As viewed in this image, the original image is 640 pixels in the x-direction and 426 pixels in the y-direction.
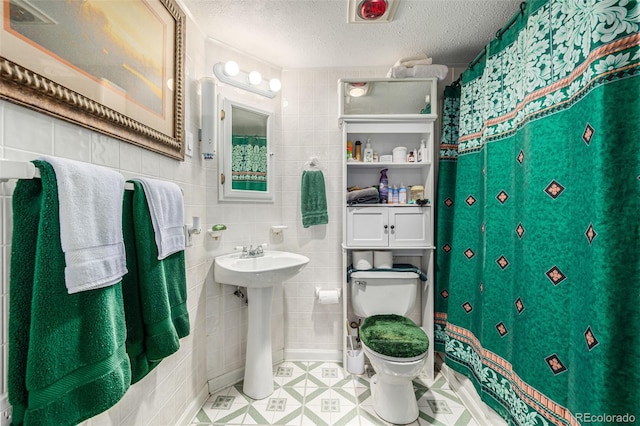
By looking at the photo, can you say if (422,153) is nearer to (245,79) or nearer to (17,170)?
(245,79)

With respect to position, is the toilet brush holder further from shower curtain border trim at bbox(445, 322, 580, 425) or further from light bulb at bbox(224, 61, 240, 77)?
light bulb at bbox(224, 61, 240, 77)

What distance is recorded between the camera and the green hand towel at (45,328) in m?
0.52

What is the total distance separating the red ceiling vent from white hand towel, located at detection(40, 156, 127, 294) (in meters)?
1.39

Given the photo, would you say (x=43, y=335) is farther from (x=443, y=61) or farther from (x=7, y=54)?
(x=443, y=61)

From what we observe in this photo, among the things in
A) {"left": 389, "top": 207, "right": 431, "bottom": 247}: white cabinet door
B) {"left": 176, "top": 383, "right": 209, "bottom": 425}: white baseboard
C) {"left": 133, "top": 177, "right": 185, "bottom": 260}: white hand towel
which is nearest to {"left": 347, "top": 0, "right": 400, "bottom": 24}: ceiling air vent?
{"left": 389, "top": 207, "right": 431, "bottom": 247}: white cabinet door

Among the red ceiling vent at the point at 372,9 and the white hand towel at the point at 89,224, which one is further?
Answer: the red ceiling vent at the point at 372,9

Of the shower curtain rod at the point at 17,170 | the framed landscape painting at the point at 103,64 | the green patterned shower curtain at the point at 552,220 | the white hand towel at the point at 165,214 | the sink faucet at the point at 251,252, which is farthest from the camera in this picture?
the sink faucet at the point at 251,252

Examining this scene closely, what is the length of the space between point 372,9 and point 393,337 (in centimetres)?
178

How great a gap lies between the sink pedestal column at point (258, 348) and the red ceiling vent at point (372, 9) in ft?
5.42

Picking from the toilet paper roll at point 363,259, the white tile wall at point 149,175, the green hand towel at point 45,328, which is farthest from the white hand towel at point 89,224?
the toilet paper roll at point 363,259

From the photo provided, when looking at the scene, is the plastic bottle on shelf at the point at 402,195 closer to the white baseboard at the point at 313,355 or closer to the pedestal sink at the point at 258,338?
the pedestal sink at the point at 258,338

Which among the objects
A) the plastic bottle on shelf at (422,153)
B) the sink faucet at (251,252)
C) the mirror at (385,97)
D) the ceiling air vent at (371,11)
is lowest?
the sink faucet at (251,252)

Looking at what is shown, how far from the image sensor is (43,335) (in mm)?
527

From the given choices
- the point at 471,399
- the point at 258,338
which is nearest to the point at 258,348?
the point at 258,338
